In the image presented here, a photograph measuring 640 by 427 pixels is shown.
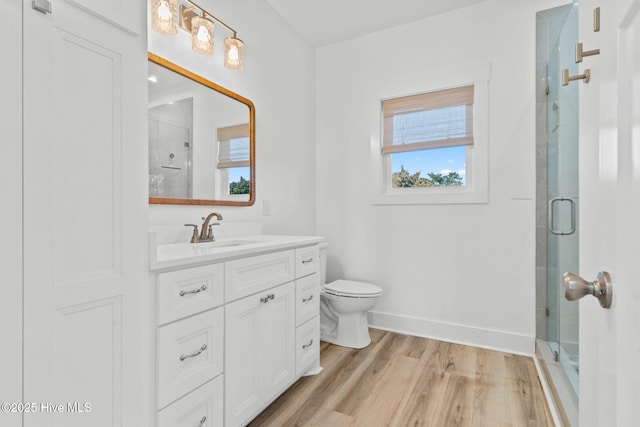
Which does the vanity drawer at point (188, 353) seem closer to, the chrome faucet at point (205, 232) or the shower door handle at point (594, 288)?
the chrome faucet at point (205, 232)

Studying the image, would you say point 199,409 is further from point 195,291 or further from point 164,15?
point 164,15

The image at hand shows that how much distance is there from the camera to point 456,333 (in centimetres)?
252

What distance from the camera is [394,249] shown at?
277 centimetres

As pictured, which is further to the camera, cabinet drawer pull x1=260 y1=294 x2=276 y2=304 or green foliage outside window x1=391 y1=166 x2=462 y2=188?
green foliage outside window x1=391 y1=166 x2=462 y2=188

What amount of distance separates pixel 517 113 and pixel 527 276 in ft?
3.80

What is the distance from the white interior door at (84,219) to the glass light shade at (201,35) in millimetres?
882

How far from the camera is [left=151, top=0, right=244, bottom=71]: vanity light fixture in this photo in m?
1.63

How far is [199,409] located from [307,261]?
36.5 inches

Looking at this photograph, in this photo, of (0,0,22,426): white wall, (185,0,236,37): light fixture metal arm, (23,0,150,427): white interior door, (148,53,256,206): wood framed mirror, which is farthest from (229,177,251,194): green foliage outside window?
(0,0,22,426): white wall

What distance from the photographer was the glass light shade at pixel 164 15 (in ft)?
5.32

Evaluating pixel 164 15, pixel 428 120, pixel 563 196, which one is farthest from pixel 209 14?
pixel 563 196

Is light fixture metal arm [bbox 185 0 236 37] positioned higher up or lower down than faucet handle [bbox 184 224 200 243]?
higher up

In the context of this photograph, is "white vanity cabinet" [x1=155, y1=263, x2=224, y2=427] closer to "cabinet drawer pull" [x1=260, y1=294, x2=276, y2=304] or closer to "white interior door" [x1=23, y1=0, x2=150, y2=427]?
"white interior door" [x1=23, y1=0, x2=150, y2=427]

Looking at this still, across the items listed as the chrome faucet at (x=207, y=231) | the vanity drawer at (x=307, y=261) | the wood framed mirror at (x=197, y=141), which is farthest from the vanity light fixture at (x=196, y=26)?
the vanity drawer at (x=307, y=261)
